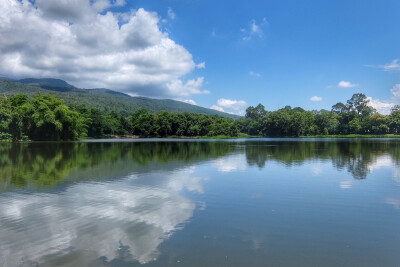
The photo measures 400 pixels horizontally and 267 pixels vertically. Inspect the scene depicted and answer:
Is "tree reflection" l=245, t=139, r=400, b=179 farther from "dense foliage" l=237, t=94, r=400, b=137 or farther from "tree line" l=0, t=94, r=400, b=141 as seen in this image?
"dense foliage" l=237, t=94, r=400, b=137

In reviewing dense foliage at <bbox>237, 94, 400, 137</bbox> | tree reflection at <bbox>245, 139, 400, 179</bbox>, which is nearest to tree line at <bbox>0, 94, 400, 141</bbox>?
dense foliage at <bbox>237, 94, 400, 137</bbox>

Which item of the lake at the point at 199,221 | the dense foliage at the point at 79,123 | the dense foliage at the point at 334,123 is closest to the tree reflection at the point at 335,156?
the lake at the point at 199,221

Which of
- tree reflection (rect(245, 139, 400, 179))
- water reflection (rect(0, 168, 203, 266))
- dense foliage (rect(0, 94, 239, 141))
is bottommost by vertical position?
water reflection (rect(0, 168, 203, 266))

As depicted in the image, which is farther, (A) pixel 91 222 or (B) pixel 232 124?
(B) pixel 232 124

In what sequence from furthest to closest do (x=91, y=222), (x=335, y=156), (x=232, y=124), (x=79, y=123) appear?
(x=232, y=124), (x=79, y=123), (x=335, y=156), (x=91, y=222)

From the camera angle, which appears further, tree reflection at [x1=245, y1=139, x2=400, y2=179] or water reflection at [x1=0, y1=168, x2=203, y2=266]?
tree reflection at [x1=245, y1=139, x2=400, y2=179]

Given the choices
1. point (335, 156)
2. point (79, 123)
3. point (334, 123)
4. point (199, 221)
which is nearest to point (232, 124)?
point (334, 123)

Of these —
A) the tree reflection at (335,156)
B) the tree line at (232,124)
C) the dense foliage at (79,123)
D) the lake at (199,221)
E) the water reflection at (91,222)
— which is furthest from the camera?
the tree line at (232,124)

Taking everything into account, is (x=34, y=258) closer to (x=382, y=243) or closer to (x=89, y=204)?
(x=89, y=204)

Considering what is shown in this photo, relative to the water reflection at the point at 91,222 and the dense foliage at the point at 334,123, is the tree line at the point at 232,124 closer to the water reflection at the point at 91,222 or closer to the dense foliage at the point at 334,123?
the dense foliage at the point at 334,123

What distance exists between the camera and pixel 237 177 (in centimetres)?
1622

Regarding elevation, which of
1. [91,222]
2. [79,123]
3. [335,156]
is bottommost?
[91,222]

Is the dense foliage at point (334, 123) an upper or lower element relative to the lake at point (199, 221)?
upper

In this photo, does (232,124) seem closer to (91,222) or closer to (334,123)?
A: (334,123)
